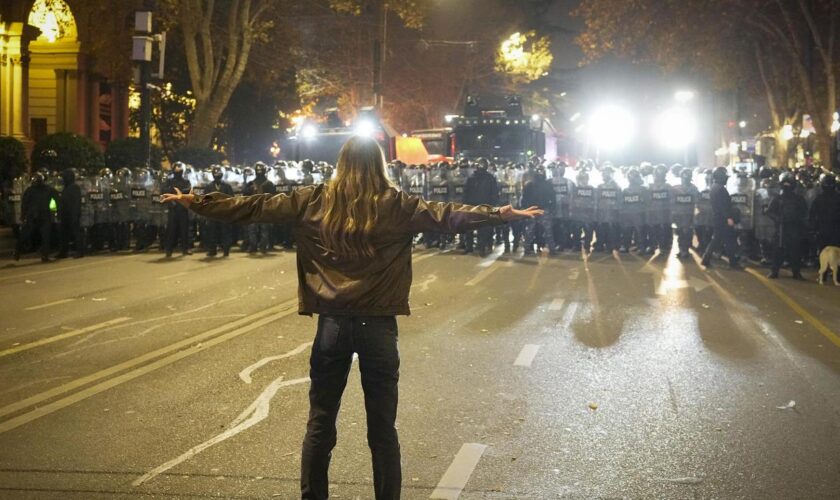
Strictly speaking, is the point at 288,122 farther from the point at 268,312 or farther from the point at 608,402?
the point at 608,402

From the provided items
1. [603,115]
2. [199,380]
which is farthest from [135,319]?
[603,115]

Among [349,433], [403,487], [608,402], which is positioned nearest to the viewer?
[403,487]

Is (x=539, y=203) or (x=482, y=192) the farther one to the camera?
(x=539, y=203)

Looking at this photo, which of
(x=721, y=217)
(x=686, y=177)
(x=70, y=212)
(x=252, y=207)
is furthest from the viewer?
(x=686, y=177)

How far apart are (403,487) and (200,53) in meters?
33.3

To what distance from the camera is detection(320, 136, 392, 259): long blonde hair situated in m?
4.90

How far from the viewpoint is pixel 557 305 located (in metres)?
14.0

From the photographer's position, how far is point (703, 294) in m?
15.5

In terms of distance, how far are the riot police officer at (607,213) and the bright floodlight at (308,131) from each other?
43.5 ft

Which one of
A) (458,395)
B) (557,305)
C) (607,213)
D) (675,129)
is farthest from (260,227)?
(675,129)

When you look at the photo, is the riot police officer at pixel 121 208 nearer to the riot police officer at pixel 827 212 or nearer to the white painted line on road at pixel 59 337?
the white painted line on road at pixel 59 337

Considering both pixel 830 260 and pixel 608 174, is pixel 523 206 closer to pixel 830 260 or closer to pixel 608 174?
pixel 608 174

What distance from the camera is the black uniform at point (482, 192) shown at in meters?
21.7

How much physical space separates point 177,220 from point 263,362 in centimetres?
1141
